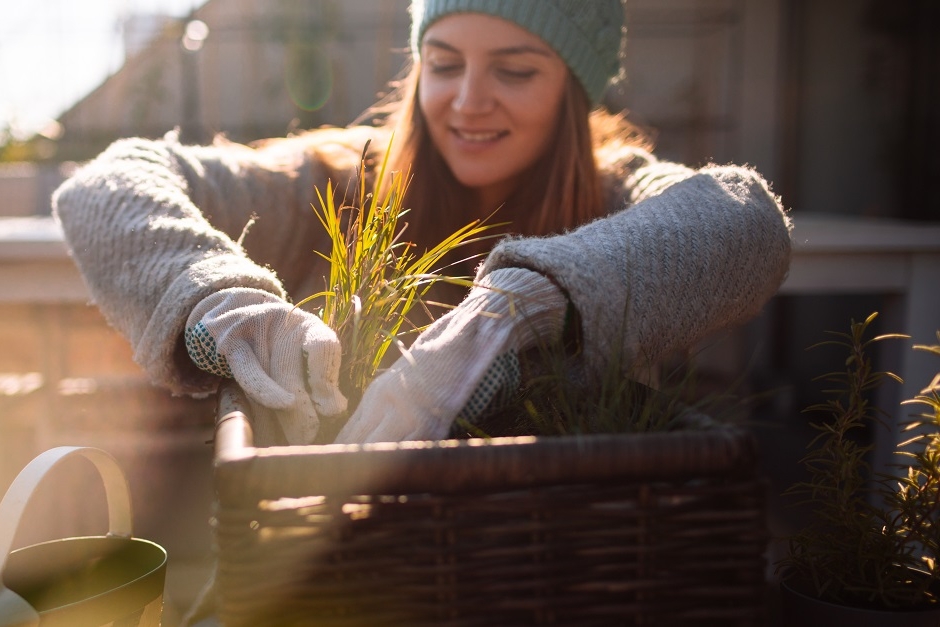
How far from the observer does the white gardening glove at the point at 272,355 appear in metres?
0.63

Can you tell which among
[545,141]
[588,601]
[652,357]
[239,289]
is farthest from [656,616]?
[545,141]

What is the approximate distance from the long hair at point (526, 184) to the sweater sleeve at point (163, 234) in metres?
0.24

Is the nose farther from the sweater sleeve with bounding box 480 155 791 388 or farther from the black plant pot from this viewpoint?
the black plant pot

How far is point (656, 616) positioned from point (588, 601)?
41mm

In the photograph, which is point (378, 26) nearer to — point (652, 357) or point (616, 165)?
point (616, 165)

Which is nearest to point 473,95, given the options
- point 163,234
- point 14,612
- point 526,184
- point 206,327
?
point 526,184

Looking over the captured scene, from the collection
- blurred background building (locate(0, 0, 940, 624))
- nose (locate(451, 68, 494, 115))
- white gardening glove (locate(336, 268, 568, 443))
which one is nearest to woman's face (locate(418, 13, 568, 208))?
nose (locate(451, 68, 494, 115))

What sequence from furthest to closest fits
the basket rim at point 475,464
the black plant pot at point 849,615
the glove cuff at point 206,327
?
the glove cuff at point 206,327
the black plant pot at point 849,615
the basket rim at point 475,464

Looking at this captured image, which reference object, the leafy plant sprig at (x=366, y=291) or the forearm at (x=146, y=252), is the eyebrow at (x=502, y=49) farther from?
the leafy plant sprig at (x=366, y=291)

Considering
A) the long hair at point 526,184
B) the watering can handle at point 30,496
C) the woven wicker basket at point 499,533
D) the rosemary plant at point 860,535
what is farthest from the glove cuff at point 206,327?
the long hair at point 526,184

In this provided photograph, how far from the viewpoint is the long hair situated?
133 centimetres

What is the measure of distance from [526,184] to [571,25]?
27 cm

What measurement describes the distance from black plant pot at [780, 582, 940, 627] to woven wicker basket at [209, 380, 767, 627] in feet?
0.46

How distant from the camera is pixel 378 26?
14.2 feet
